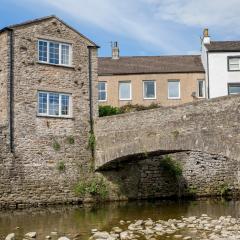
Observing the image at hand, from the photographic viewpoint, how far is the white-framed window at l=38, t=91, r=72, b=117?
26891 millimetres

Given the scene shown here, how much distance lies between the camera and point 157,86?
140ft

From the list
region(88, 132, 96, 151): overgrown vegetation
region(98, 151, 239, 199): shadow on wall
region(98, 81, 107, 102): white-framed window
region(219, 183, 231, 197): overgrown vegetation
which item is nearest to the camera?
region(88, 132, 96, 151): overgrown vegetation

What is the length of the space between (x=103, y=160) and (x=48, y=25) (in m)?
7.86

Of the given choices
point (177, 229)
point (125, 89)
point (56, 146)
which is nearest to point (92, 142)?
point (56, 146)

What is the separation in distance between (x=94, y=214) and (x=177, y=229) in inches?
229

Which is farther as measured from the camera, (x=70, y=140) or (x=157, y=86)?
(x=157, y=86)

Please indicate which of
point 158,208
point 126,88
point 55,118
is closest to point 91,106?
point 55,118

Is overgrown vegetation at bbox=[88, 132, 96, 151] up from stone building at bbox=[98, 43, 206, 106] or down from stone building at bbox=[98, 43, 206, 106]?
down

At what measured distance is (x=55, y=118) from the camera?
1066 inches

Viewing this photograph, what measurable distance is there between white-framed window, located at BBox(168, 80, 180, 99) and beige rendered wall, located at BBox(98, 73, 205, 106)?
27 cm

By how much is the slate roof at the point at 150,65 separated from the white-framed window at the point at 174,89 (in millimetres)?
933

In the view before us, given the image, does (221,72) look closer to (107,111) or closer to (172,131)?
(107,111)

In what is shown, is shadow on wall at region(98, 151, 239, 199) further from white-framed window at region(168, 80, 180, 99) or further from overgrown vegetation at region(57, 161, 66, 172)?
white-framed window at region(168, 80, 180, 99)

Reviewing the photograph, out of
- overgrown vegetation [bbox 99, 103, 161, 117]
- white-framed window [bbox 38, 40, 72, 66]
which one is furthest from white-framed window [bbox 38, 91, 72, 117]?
overgrown vegetation [bbox 99, 103, 161, 117]
